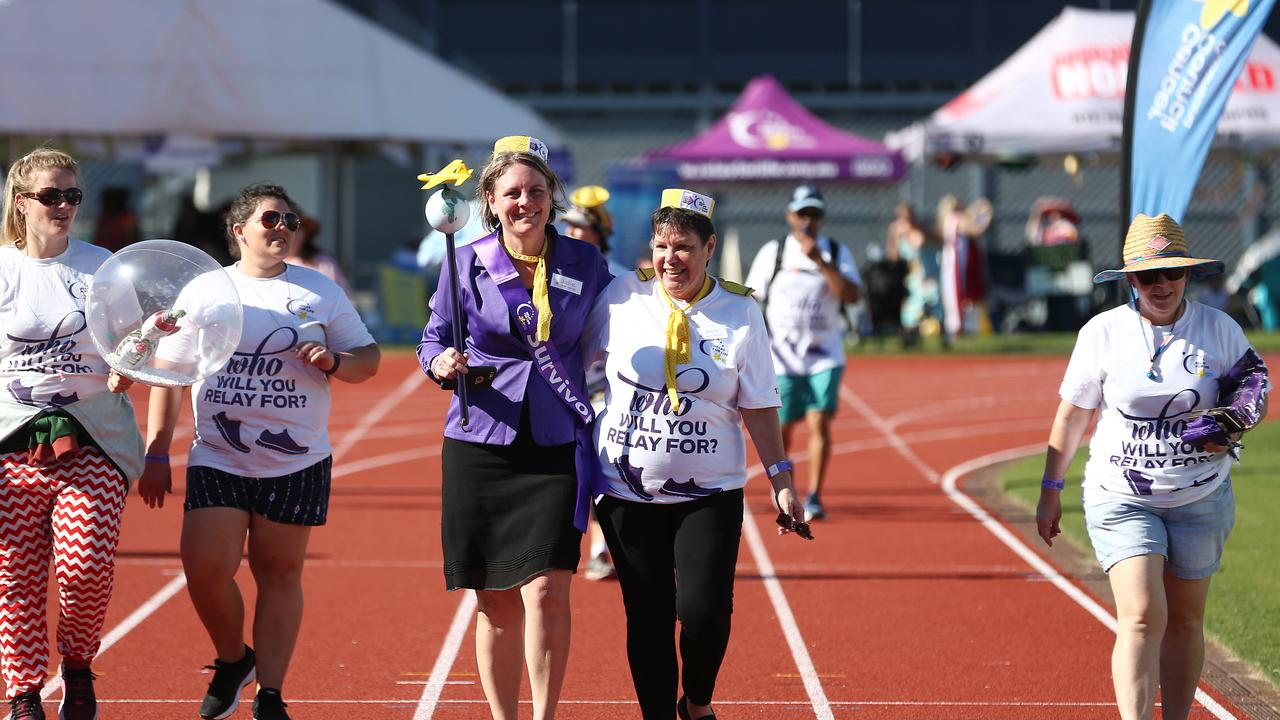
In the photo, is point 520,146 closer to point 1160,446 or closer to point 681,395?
point 681,395

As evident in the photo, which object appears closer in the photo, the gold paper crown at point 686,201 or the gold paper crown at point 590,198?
the gold paper crown at point 686,201

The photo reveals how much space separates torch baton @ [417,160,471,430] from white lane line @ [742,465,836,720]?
1.02m

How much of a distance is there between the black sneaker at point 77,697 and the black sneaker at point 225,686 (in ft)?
1.20

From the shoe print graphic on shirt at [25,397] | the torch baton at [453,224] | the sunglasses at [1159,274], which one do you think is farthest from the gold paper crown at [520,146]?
the sunglasses at [1159,274]

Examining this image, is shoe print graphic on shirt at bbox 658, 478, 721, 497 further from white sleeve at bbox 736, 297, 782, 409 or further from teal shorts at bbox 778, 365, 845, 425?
teal shorts at bbox 778, 365, 845, 425

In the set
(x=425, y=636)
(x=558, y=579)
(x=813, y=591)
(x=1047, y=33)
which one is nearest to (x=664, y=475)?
(x=558, y=579)

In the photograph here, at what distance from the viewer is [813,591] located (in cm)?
876

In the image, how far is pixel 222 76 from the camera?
22188 mm

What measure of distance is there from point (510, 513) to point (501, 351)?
0.50m

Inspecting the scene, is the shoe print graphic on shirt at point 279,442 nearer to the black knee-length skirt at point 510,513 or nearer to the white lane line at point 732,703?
the black knee-length skirt at point 510,513


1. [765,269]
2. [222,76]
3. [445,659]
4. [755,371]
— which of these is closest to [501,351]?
[755,371]

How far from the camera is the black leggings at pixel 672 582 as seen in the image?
5.36m

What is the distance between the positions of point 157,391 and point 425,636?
238 cm

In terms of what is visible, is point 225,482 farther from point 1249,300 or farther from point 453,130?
point 1249,300
